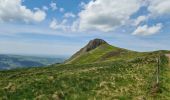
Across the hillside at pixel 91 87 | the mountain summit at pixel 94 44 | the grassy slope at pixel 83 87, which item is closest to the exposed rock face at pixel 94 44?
the mountain summit at pixel 94 44

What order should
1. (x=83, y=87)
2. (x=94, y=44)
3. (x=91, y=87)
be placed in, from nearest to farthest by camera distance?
(x=83, y=87)
(x=91, y=87)
(x=94, y=44)

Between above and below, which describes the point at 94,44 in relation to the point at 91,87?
above

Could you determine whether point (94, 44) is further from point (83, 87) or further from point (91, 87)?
point (83, 87)

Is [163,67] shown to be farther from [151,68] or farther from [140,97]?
[140,97]

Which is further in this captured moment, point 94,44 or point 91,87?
point 94,44

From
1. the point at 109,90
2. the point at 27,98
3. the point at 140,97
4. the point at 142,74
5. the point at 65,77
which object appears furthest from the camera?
the point at 142,74

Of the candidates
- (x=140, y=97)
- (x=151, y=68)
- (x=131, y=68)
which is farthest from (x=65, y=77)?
(x=151, y=68)

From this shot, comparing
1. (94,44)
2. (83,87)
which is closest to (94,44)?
(94,44)

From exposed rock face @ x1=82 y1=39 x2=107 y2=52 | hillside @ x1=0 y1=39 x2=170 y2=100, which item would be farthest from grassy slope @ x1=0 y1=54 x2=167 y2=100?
exposed rock face @ x1=82 y1=39 x2=107 y2=52

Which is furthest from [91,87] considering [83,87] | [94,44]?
[94,44]

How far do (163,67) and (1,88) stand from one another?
114 feet

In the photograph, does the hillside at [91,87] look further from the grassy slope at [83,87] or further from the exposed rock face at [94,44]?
the exposed rock face at [94,44]

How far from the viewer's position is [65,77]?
4147 cm

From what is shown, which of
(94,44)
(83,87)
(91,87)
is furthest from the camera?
(94,44)
